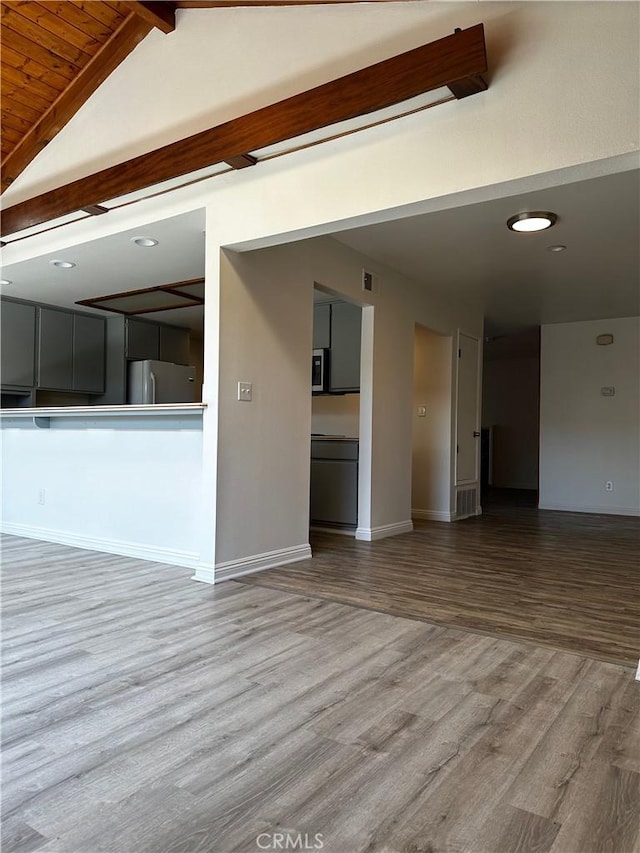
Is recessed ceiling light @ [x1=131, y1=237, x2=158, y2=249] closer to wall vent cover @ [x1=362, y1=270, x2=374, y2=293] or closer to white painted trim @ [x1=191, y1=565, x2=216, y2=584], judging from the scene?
wall vent cover @ [x1=362, y1=270, x2=374, y2=293]

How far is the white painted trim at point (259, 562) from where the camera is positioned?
337 cm

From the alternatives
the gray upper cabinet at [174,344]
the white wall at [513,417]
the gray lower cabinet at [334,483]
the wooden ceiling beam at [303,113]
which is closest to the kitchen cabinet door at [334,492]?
the gray lower cabinet at [334,483]

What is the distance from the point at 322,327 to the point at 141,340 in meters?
2.61

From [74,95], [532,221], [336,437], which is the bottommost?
[336,437]

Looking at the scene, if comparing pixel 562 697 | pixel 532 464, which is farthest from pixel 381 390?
pixel 532 464

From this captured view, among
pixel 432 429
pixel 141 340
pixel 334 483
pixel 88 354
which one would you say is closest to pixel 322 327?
pixel 334 483

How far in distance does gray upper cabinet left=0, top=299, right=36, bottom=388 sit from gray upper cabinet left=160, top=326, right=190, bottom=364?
1.54 metres

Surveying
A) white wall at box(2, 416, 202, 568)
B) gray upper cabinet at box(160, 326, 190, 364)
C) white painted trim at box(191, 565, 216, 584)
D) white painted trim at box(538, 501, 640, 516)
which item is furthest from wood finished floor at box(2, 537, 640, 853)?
white painted trim at box(538, 501, 640, 516)

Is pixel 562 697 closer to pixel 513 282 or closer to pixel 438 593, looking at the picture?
pixel 438 593

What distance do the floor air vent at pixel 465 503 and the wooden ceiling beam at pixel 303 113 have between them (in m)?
4.45

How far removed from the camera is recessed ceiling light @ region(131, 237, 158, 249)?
3.90m

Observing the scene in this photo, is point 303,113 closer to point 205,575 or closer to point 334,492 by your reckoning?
point 205,575

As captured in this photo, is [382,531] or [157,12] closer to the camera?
[157,12]

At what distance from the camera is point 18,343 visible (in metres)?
5.86
